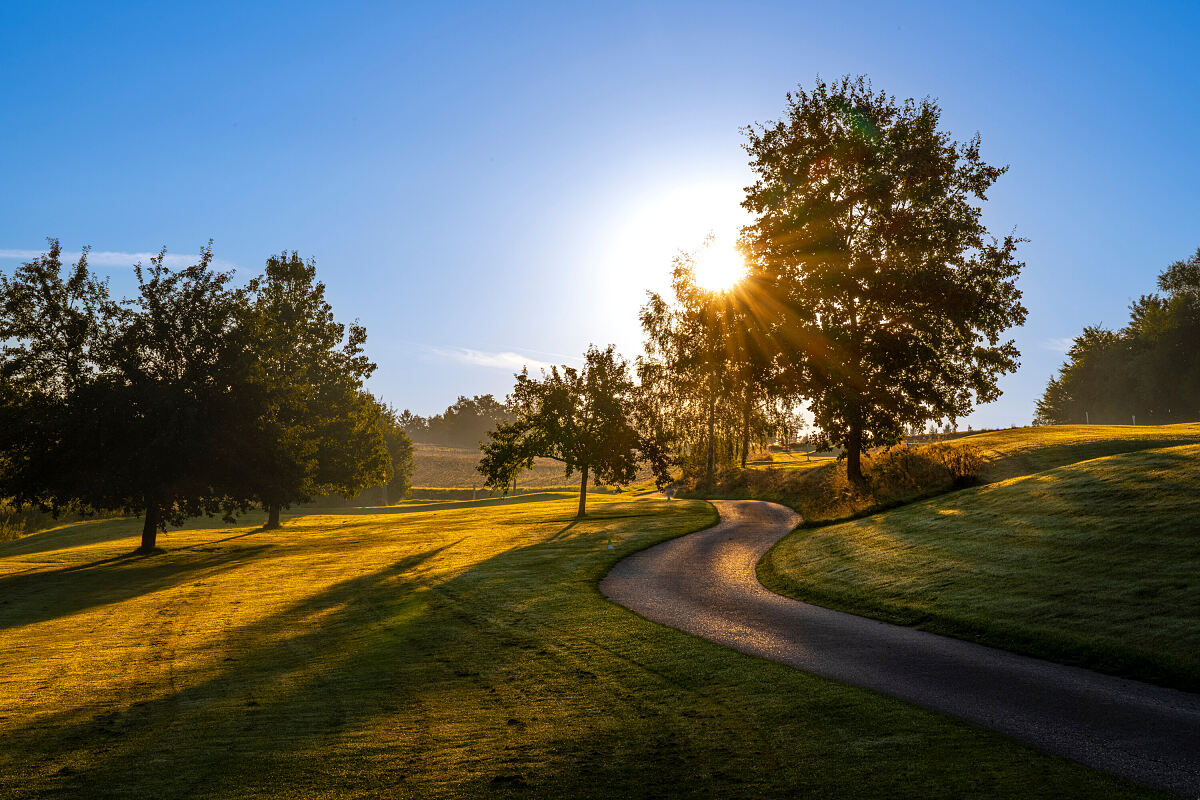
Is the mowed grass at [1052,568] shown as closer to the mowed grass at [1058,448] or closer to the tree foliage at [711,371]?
the mowed grass at [1058,448]

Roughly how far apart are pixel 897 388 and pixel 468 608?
26.8m

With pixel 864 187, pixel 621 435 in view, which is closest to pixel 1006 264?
pixel 864 187

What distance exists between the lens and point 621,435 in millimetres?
44344

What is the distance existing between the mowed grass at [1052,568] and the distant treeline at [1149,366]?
73.5 meters

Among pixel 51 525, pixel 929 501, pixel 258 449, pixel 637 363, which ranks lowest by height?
pixel 51 525

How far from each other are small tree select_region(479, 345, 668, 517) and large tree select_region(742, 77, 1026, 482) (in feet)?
38.4

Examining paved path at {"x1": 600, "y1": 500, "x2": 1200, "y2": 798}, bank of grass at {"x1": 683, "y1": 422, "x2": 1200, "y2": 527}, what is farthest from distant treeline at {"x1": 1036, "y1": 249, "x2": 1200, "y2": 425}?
paved path at {"x1": 600, "y1": 500, "x2": 1200, "y2": 798}

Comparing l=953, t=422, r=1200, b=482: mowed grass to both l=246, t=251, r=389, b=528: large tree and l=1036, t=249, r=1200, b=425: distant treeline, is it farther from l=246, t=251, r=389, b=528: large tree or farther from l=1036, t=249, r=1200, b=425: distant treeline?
l=1036, t=249, r=1200, b=425: distant treeline

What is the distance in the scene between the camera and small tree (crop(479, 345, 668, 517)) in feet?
142

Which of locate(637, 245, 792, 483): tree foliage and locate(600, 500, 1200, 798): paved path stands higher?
locate(637, 245, 792, 483): tree foliage

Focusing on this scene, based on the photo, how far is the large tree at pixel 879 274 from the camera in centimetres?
3494

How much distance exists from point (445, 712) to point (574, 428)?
3399 cm

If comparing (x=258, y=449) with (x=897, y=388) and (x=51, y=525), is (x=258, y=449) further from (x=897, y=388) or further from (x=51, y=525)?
(x=51, y=525)

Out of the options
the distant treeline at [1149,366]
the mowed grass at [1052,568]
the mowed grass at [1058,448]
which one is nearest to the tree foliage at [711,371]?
the mowed grass at [1058,448]
